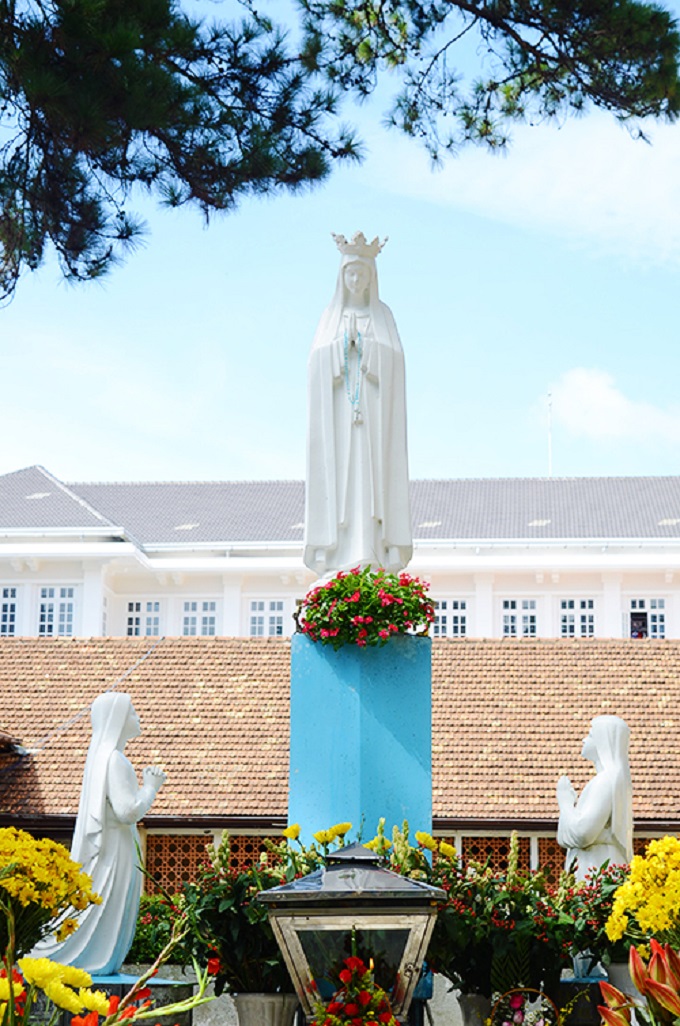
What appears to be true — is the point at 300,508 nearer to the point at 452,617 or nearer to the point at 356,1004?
the point at 452,617

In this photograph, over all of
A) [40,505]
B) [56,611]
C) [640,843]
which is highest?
[40,505]

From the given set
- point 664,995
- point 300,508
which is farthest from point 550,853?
point 300,508

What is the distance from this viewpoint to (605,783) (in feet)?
30.8

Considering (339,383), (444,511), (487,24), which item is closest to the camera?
(487,24)

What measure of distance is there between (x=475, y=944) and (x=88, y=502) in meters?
34.0

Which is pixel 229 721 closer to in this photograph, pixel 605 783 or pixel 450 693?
pixel 450 693

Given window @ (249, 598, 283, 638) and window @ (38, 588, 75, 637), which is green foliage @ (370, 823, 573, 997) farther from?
window @ (38, 588, 75, 637)

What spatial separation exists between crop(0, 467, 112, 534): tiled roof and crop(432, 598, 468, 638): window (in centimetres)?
794

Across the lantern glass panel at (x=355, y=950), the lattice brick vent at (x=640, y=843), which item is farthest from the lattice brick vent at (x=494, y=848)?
the lantern glass panel at (x=355, y=950)

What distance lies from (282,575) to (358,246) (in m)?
26.3

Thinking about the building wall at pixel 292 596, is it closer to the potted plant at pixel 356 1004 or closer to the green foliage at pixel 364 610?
the green foliage at pixel 364 610

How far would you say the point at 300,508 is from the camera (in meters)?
39.5

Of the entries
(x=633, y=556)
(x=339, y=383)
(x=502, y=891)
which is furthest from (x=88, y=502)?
(x=502, y=891)

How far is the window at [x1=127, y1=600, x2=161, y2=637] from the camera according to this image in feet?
120
